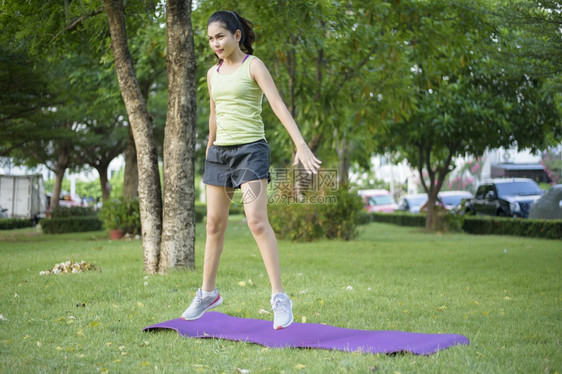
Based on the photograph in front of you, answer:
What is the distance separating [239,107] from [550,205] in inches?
605

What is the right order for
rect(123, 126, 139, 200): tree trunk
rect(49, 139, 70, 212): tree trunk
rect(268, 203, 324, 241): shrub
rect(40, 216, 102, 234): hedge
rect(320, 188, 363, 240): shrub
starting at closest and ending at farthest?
rect(268, 203, 324, 241): shrub < rect(320, 188, 363, 240): shrub < rect(123, 126, 139, 200): tree trunk < rect(40, 216, 102, 234): hedge < rect(49, 139, 70, 212): tree trunk

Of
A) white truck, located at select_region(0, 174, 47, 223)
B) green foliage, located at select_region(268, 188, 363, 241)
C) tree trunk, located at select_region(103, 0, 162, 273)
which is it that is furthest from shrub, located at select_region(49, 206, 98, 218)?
tree trunk, located at select_region(103, 0, 162, 273)

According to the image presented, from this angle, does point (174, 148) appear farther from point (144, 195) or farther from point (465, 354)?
point (465, 354)

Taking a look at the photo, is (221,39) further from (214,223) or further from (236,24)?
(214,223)

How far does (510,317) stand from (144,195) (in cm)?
459

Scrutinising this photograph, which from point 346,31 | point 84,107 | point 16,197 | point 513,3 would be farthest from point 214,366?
point 16,197

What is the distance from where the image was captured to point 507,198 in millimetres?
21406

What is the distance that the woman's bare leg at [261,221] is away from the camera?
4270mm

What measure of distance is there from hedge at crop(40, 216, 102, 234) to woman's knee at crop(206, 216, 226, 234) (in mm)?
17471

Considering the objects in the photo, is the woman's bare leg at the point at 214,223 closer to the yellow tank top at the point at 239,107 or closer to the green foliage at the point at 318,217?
the yellow tank top at the point at 239,107

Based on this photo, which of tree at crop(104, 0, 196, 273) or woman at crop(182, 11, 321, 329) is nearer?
woman at crop(182, 11, 321, 329)

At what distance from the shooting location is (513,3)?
27.6 ft

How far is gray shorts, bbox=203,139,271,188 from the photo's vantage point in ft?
14.0

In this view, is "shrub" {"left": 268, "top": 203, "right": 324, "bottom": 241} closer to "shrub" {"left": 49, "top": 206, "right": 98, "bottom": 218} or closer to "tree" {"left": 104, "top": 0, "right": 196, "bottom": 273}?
"tree" {"left": 104, "top": 0, "right": 196, "bottom": 273}
